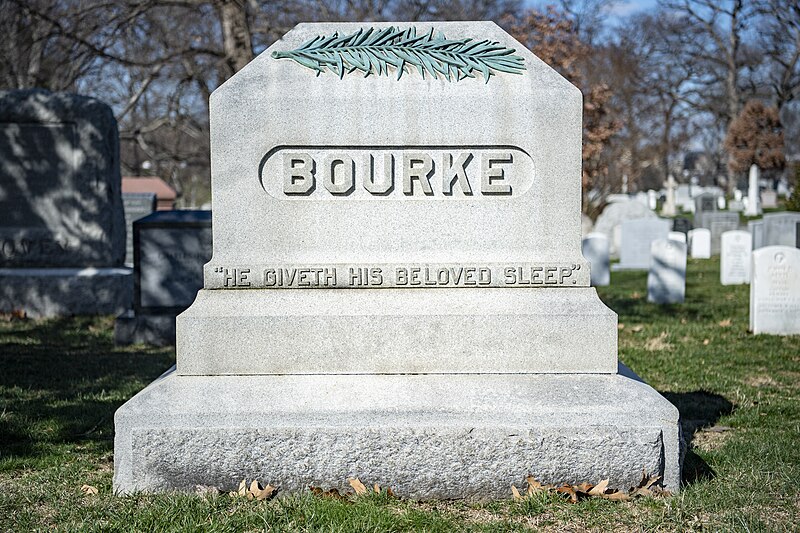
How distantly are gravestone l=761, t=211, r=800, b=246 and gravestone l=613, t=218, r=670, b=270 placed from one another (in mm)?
2775

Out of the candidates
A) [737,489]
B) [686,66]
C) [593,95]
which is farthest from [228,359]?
[686,66]

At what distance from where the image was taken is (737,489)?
149 inches

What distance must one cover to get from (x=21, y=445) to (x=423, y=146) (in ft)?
Result: 9.66

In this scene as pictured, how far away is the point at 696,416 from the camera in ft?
17.9

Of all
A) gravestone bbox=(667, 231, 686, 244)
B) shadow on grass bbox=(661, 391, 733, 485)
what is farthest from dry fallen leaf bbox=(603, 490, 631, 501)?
gravestone bbox=(667, 231, 686, 244)

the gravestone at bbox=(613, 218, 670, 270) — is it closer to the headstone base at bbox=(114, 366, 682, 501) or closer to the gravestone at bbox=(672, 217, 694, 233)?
the gravestone at bbox=(672, 217, 694, 233)

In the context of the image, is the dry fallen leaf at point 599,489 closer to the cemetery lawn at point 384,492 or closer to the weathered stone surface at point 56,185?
the cemetery lawn at point 384,492

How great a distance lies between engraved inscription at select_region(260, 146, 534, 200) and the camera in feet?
13.5

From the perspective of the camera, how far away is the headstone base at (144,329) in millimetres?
8500

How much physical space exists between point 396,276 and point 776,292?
6.59m

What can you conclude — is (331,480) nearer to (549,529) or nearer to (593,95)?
(549,529)

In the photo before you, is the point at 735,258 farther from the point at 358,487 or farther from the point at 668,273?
the point at 358,487

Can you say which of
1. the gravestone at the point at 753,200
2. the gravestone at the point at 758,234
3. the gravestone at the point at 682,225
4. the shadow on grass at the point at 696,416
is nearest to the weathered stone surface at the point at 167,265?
the shadow on grass at the point at 696,416

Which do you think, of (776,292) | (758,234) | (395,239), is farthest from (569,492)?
(758,234)
